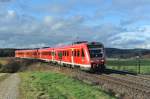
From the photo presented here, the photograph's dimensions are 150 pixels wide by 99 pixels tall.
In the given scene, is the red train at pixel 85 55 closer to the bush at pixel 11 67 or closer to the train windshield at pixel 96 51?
the train windshield at pixel 96 51

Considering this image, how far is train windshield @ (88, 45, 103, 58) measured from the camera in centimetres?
4506

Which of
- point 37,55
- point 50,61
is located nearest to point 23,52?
point 37,55

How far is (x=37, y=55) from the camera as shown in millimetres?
98812

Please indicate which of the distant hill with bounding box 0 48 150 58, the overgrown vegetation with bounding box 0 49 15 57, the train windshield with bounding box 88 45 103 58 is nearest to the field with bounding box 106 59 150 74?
the train windshield with bounding box 88 45 103 58

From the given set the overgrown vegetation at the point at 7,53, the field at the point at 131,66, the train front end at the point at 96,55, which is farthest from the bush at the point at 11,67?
the overgrown vegetation at the point at 7,53

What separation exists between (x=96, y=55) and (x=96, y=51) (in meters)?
0.41

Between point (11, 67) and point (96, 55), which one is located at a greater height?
point (96, 55)

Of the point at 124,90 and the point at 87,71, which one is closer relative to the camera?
the point at 124,90

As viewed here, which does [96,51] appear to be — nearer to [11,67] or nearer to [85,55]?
[85,55]

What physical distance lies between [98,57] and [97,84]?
12.5m

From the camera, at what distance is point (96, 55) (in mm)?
45250

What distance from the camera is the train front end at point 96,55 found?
44750mm

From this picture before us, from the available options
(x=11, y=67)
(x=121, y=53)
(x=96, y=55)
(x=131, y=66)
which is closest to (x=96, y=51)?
(x=96, y=55)

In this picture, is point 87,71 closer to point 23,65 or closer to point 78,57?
point 78,57
